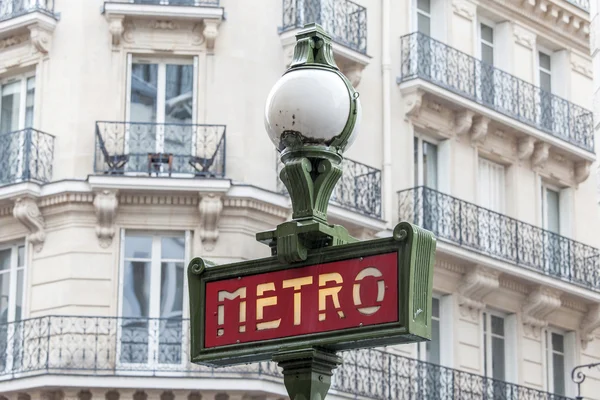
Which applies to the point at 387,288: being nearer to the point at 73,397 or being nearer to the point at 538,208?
the point at 73,397

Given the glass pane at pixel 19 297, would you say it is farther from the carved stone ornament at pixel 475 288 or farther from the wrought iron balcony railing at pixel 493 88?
the carved stone ornament at pixel 475 288

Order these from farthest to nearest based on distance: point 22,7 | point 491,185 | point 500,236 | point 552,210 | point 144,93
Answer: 1. point 552,210
2. point 491,185
3. point 500,236
4. point 22,7
5. point 144,93

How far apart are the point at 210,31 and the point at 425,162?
5415mm

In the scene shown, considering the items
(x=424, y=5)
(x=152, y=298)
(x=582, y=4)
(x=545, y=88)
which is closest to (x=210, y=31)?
(x=152, y=298)

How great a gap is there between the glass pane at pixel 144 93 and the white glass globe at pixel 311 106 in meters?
18.8

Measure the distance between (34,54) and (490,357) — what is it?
10018 mm

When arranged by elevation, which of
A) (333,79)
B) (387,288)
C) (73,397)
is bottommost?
(387,288)

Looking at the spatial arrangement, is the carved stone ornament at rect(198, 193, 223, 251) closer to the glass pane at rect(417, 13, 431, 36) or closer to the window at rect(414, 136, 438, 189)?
the window at rect(414, 136, 438, 189)

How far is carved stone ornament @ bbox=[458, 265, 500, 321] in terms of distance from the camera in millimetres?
28266

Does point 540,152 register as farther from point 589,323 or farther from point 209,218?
point 209,218

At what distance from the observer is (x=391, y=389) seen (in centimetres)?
2636

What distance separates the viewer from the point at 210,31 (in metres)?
25.3

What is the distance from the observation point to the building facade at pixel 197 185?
24.3 meters

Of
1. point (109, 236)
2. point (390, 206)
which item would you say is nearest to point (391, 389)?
point (390, 206)
